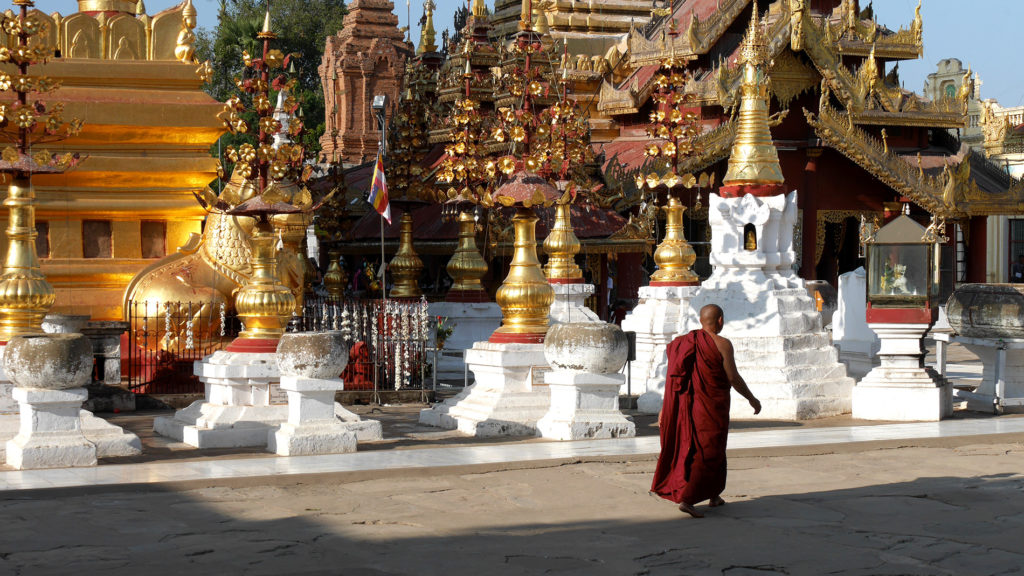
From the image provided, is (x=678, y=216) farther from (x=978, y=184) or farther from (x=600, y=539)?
(x=978, y=184)

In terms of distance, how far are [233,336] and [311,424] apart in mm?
4918

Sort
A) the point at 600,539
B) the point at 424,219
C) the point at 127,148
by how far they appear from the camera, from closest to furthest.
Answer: the point at 600,539, the point at 127,148, the point at 424,219

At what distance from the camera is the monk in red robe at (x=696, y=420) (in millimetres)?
8555

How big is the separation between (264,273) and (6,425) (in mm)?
2567

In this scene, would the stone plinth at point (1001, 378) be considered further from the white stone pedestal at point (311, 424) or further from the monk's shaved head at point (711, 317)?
the white stone pedestal at point (311, 424)

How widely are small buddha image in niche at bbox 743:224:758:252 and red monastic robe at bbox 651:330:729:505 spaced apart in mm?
6814

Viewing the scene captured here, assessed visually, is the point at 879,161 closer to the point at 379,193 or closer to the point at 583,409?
the point at 379,193

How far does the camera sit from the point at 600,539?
25.6 feet

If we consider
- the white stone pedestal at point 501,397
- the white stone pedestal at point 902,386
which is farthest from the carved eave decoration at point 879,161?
the white stone pedestal at point 501,397

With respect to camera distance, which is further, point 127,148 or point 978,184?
point 978,184

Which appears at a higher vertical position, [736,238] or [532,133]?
[532,133]

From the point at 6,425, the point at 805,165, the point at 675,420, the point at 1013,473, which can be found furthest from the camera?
the point at 805,165

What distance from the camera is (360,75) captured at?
49594mm

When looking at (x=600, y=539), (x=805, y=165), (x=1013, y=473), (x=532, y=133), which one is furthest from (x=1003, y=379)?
(x=805, y=165)
